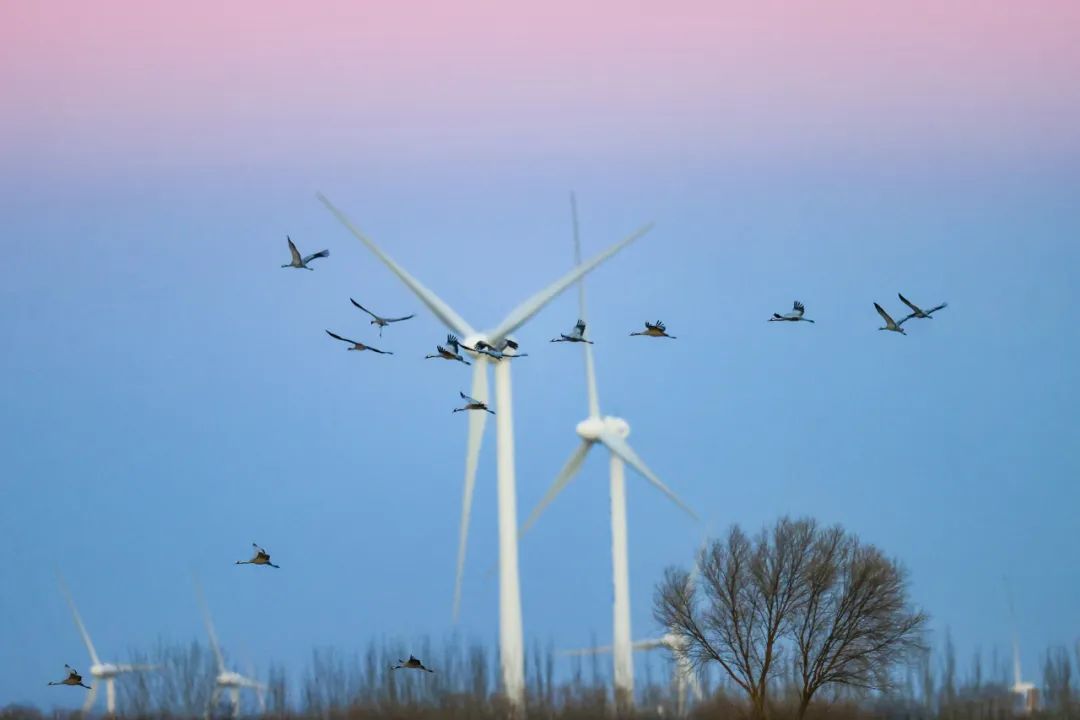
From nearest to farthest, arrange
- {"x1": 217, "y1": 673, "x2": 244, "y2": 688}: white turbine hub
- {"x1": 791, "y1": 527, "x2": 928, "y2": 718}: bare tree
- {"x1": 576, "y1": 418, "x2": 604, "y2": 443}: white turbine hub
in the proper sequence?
{"x1": 791, "y1": 527, "x2": 928, "y2": 718}: bare tree < {"x1": 576, "y1": 418, "x2": 604, "y2": 443}: white turbine hub < {"x1": 217, "y1": 673, "x2": 244, "y2": 688}: white turbine hub

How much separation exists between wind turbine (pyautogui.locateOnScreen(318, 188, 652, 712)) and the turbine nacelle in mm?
5596

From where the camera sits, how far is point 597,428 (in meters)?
79.9

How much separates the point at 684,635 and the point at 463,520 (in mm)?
8455

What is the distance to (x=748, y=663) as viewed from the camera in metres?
68.6

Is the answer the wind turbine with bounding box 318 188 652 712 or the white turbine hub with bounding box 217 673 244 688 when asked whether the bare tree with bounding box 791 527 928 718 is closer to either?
the wind turbine with bounding box 318 188 652 712

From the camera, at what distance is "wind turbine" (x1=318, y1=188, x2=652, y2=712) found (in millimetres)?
67375

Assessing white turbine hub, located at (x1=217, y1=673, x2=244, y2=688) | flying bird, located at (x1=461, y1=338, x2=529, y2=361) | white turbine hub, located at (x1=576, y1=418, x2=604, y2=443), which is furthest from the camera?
white turbine hub, located at (x1=217, y1=673, x2=244, y2=688)

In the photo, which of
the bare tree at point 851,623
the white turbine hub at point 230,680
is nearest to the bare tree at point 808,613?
the bare tree at point 851,623

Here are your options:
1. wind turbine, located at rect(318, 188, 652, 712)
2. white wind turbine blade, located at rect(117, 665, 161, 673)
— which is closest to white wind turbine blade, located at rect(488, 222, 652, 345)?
wind turbine, located at rect(318, 188, 652, 712)

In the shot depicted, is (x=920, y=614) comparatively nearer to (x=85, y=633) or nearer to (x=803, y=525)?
(x=803, y=525)

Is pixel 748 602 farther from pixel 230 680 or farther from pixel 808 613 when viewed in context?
pixel 230 680

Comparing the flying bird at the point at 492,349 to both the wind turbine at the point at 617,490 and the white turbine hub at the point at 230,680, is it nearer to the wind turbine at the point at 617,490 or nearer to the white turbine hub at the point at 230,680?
the wind turbine at the point at 617,490

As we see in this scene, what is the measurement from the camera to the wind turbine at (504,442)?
6738cm

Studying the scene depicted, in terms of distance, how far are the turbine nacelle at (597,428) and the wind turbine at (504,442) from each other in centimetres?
560
